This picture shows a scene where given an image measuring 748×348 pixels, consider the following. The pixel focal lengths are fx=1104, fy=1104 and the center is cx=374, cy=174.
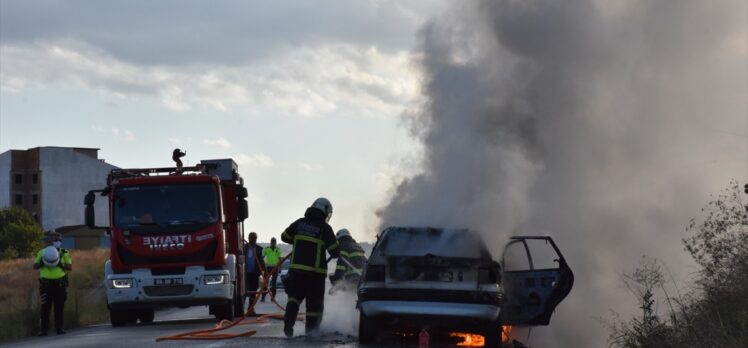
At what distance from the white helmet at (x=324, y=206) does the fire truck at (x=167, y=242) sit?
13.7 feet

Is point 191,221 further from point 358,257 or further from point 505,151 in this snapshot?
point 505,151

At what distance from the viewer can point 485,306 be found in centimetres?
1180

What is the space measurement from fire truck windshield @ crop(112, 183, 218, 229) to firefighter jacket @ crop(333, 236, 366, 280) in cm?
219

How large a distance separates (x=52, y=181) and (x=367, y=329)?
9862 centimetres

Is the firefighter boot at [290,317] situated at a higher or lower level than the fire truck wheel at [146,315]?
higher

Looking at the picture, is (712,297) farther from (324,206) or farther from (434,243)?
(324,206)

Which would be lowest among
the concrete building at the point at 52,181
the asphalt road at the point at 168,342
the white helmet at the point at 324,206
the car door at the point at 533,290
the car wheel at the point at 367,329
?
the asphalt road at the point at 168,342

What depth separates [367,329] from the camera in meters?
12.2

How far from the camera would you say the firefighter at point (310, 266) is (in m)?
13.8

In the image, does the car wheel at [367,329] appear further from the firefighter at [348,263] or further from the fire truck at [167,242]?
the fire truck at [167,242]

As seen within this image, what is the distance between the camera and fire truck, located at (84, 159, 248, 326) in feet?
58.5

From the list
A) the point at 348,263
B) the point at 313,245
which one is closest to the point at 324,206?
the point at 313,245

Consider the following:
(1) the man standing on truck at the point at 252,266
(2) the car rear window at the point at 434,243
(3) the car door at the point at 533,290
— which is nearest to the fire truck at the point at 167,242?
(1) the man standing on truck at the point at 252,266

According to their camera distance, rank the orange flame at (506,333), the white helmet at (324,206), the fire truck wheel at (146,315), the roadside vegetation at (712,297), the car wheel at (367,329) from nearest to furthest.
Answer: the roadside vegetation at (712,297)
the car wheel at (367,329)
the orange flame at (506,333)
the white helmet at (324,206)
the fire truck wheel at (146,315)
